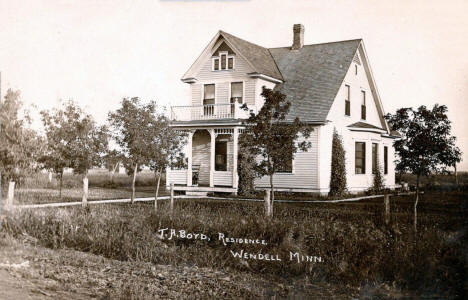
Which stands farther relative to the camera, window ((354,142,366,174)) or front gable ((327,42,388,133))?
window ((354,142,366,174))

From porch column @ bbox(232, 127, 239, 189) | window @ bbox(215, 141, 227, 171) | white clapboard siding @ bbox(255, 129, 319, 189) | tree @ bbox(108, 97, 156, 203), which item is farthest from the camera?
window @ bbox(215, 141, 227, 171)

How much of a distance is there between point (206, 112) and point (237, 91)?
1935mm

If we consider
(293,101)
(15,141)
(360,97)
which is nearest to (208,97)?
(293,101)

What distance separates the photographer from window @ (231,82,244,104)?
1844 cm

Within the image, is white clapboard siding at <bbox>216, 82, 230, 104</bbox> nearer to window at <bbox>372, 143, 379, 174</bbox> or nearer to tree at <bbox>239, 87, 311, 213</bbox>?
window at <bbox>372, 143, 379, 174</bbox>

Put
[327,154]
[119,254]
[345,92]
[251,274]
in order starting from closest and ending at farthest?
[251,274], [119,254], [327,154], [345,92]

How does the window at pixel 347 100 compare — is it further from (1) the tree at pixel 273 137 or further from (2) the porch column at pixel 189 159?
(1) the tree at pixel 273 137

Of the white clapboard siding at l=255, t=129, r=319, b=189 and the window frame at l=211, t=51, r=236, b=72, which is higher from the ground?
the window frame at l=211, t=51, r=236, b=72

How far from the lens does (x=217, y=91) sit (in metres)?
18.9

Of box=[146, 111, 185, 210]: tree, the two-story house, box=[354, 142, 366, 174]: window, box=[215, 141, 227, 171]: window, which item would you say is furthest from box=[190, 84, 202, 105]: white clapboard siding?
box=[354, 142, 366, 174]: window

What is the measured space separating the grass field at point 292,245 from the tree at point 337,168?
5.29m

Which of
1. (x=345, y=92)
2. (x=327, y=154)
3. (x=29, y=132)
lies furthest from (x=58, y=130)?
(x=345, y=92)

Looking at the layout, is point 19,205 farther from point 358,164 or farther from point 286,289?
point 358,164

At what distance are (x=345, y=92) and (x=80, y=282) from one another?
46.0ft
